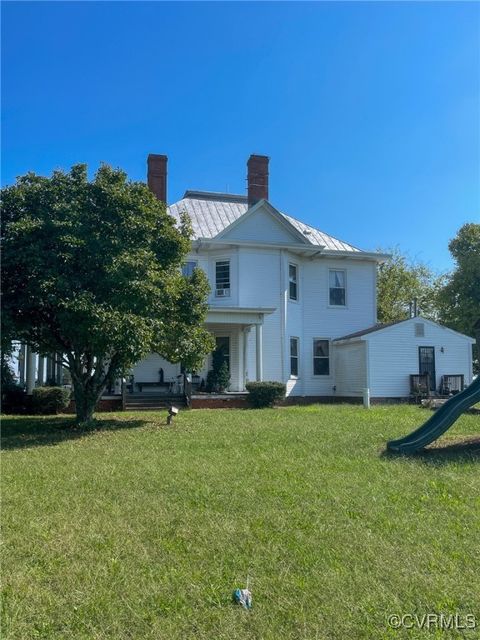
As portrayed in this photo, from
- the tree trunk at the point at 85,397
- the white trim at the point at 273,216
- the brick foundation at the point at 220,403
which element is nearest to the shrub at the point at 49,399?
the brick foundation at the point at 220,403

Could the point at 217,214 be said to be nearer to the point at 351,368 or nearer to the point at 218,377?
the point at 218,377

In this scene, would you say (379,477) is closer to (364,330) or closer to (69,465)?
(69,465)

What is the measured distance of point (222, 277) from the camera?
22125mm

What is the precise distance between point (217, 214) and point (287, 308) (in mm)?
5448

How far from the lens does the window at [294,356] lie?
22688 mm

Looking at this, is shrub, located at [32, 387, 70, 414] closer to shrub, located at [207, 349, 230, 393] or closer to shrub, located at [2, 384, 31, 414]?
shrub, located at [2, 384, 31, 414]

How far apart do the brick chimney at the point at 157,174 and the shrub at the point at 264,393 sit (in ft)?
30.7

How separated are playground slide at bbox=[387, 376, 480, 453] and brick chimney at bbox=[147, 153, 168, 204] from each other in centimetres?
1648

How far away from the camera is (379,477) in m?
7.18

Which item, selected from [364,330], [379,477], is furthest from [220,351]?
[379,477]

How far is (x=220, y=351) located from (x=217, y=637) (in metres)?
18.1

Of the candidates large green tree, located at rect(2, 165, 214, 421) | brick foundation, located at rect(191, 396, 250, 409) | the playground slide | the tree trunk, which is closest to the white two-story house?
brick foundation, located at rect(191, 396, 250, 409)

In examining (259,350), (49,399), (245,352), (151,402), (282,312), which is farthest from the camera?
(282,312)

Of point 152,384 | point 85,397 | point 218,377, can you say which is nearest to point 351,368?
point 218,377
